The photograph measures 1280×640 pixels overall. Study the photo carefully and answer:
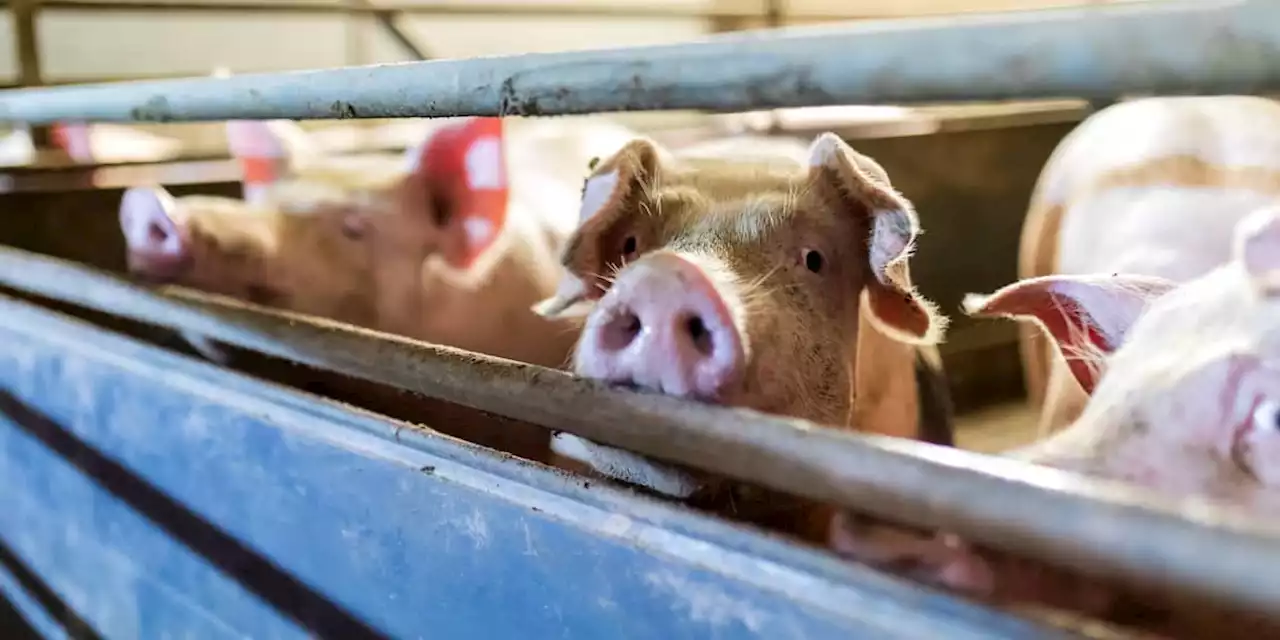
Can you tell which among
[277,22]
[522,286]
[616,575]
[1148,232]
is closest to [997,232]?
[1148,232]

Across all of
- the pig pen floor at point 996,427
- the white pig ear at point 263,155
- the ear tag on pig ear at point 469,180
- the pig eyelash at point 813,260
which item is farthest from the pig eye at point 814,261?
the pig pen floor at point 996,427

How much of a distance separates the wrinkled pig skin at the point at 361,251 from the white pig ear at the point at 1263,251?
3.79 feet

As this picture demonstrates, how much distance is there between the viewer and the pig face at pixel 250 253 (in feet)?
6.07

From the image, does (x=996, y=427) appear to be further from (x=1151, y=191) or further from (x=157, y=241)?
(x=157, y=241)

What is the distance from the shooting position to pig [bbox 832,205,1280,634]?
73 centimetres

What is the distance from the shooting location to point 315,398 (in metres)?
1.05

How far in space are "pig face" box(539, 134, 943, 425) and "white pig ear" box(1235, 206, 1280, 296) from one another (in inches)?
15.7

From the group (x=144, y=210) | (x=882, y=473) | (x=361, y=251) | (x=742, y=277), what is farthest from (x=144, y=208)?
(x=882, y=473)

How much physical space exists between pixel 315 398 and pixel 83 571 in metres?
0.64

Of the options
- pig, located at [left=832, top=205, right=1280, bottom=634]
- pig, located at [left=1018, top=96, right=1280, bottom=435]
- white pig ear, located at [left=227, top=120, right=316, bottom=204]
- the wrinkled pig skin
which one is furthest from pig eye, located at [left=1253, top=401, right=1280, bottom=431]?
white pig ear, located at [left=227, top=120, right=316, bottom=204]

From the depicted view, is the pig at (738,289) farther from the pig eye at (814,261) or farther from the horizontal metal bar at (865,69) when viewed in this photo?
the horizontal metal bar at (865,69)

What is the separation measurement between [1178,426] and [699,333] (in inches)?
15.3

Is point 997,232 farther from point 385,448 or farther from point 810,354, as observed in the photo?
point 385,448

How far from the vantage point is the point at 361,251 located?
217cm
